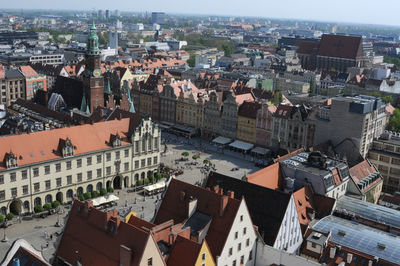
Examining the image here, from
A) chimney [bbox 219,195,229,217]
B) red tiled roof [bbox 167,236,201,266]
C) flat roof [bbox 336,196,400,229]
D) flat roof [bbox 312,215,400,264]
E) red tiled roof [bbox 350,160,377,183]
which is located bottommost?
flat roof [bbox 336,196,400,229]

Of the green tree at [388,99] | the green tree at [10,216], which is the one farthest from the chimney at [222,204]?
the green tree at [388,99]

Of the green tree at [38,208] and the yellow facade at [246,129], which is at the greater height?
the yellow facade at [246,129]

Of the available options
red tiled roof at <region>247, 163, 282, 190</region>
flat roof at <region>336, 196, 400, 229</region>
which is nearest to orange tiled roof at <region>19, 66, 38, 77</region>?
red tiled roof at <region>247, 163, 282, 190</region>

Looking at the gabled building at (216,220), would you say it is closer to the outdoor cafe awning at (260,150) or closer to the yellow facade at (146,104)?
the outdoor cafe awning at (260,150)

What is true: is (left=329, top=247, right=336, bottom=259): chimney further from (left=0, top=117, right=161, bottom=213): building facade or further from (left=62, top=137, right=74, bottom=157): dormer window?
(left=62, top=137, right=74, bottom=157): dormer window

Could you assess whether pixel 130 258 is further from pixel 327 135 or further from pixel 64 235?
pixel 327 135

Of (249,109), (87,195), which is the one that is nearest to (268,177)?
(87,195)

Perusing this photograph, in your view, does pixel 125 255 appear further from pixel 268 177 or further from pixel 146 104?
pixel 146 104
